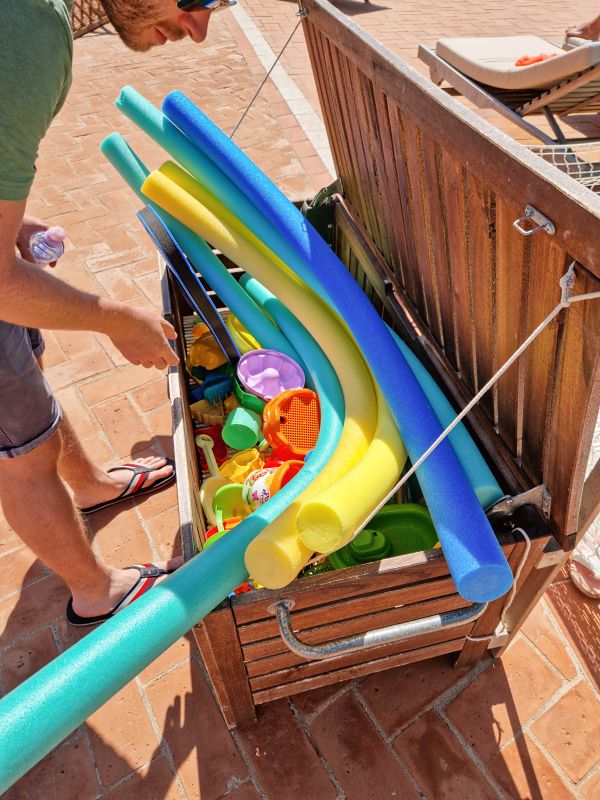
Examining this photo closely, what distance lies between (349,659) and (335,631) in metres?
0.25

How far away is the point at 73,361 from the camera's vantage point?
3346 mm

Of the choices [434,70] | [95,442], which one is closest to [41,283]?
[95,442]

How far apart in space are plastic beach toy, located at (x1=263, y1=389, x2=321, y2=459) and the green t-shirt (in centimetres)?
116

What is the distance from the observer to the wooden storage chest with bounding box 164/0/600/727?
121 cm

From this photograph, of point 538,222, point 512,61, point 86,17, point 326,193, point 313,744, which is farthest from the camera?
point 86,17

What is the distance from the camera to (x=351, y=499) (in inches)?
54.6

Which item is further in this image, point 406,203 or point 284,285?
point 284,285

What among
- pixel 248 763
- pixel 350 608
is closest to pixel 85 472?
pixel 248 763

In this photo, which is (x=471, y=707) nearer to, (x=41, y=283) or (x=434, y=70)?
(x=41, y=283)

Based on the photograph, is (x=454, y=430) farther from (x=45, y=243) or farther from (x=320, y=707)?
(x=45, y=243)

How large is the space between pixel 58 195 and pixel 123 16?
3818mm

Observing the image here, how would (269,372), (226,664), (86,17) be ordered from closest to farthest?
1. (226,664)
2. (269,372)
3. (86,17)

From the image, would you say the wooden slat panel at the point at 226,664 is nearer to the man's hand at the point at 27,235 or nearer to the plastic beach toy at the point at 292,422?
the plastic beach toy at the point at 292,422

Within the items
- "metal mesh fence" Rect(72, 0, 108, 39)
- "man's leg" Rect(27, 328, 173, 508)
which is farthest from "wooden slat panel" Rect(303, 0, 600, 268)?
"metal mesh fence" Rect(72, 0, 108, 39)
